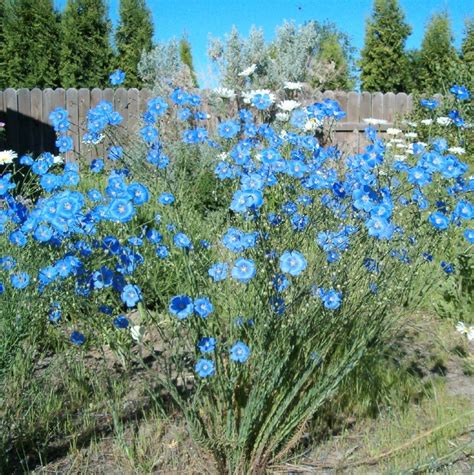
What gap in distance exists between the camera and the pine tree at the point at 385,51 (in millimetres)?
15664

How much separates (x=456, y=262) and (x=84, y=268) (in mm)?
2955

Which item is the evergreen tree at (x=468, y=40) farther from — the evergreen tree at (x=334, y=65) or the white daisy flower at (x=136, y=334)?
the white daisy flower at (x=136, y=334)

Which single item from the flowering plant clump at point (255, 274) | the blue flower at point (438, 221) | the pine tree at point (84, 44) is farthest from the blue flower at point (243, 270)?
the pine tree at point (84, 44)

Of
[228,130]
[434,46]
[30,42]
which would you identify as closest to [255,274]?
[228,130]

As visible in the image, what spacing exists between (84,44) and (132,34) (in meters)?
1.23

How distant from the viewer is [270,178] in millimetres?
2389

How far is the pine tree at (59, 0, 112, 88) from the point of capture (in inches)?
539

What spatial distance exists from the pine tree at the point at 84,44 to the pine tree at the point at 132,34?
42 cm

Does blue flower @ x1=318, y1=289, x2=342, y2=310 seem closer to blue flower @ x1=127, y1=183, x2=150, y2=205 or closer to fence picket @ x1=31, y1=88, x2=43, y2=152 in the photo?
blue flower @ x1=127, y1=183, x2=150, y2=205

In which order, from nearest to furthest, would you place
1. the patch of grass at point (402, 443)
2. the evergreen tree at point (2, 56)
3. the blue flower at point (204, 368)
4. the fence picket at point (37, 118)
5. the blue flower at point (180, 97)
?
the blue flower at point (204, 368) → the patch of grass at point (402, 443) → the blue flower at point (180, 97) → the fence picket at point (37, 118) → the evergreen tree at point (2, 56)

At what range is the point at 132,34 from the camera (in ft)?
47.6

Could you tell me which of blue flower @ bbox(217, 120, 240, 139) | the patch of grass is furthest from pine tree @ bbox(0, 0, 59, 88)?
the patch of grass

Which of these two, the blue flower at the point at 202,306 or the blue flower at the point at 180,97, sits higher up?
the blue flower at the point at 180,97

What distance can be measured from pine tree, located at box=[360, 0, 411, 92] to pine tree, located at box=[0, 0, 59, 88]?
23.0 feet
